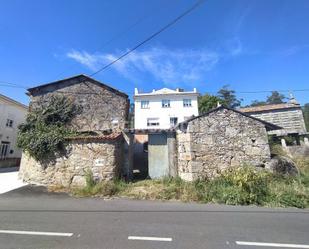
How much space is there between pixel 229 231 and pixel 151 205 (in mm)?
3229

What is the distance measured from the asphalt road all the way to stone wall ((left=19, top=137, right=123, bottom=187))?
9.33ft

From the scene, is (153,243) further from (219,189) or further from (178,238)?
(219,189)

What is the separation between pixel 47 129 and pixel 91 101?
10.8 feet

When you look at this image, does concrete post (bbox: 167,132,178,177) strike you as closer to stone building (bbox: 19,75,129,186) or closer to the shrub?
the shrub

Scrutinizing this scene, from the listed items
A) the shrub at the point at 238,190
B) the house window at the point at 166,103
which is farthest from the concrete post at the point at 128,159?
the house window at the point at 166,103

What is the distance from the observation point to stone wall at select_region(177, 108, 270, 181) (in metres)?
10.3

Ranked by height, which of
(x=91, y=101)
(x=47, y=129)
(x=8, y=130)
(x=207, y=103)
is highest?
(x=207, y=103)

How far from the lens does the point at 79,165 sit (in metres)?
10.7

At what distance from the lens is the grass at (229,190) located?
765cm

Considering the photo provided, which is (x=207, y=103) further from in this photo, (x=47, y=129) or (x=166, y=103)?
(x=47, y=129)

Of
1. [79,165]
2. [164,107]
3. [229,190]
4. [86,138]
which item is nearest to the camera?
[229,190]

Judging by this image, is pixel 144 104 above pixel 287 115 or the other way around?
above

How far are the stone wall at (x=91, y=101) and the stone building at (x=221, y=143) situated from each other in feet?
16.6

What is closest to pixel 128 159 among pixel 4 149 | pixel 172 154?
pixel 172 154
